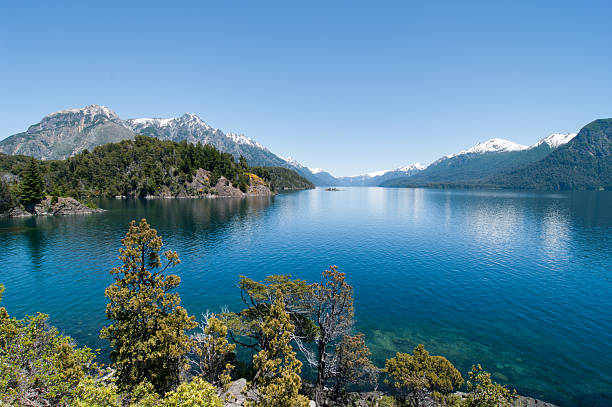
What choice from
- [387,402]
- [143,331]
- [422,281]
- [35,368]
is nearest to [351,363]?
[387,402]

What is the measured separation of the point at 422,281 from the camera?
59.8m

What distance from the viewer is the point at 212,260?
7275 cm

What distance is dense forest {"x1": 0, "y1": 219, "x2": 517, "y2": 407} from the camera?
16.7 metres

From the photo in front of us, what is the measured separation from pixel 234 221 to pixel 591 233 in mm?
153178

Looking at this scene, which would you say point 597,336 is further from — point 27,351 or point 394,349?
point 27,351

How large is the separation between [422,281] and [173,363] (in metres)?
53.7

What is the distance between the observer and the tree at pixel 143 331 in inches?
837

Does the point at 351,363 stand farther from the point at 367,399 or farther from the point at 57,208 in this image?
the point at 57,208

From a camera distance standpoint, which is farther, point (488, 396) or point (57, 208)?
point (57, 208)

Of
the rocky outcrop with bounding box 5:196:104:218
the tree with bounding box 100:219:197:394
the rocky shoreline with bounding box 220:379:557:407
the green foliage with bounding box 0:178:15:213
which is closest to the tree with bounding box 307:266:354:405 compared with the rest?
the rocky shoreline with bounding box 220:379:557:407

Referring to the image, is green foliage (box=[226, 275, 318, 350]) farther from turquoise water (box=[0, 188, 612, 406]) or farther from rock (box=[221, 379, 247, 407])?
turquoise water (box=[0, 188, 612, 406])

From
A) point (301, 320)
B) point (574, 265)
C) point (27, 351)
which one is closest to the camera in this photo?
point (27, 351)

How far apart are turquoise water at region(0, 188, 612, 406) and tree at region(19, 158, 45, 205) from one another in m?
27.4

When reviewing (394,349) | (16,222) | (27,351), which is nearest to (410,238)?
(394,349)
